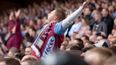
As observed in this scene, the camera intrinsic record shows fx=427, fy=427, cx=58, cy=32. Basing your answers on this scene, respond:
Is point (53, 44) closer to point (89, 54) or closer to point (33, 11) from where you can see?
point (89, 54)

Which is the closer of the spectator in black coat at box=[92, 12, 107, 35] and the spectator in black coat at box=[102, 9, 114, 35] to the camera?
the spectator in black coat at box=[92, 12, 107, 35]

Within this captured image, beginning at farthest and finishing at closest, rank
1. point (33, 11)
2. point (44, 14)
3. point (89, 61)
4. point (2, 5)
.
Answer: point (2, 5)
point (33, 11)
point (44, 14)
point (89, 61)

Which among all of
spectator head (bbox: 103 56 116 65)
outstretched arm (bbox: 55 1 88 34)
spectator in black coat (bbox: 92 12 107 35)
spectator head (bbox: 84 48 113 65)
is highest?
spectator in black coat (bbox: 92 12 107 35)

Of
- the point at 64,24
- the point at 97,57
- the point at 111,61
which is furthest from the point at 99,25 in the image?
the point at 111,61

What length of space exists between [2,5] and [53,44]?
1275 centimetres

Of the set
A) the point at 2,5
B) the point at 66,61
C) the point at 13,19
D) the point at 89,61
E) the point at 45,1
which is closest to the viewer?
the point at 66,61

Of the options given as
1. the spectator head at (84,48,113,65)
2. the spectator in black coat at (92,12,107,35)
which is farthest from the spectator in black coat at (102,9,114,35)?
the spectator head at (84,48,113,65)

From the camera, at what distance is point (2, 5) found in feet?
57.3

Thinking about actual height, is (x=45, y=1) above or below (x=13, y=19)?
above

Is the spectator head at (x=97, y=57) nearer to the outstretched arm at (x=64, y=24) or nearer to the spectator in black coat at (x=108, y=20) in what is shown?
the outstretched arm at (x=64, y=24)

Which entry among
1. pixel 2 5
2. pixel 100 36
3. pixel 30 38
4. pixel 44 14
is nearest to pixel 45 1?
pixel 2 5

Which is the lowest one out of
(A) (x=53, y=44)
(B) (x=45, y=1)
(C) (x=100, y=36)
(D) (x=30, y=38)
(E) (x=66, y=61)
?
(E) (x=66, y=61)

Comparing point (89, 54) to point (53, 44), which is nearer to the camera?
point (89, 54)

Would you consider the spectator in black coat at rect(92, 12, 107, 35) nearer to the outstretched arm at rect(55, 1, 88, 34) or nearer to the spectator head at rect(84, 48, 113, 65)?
the outstretched arm at rect(55, 1, 88, 34)
